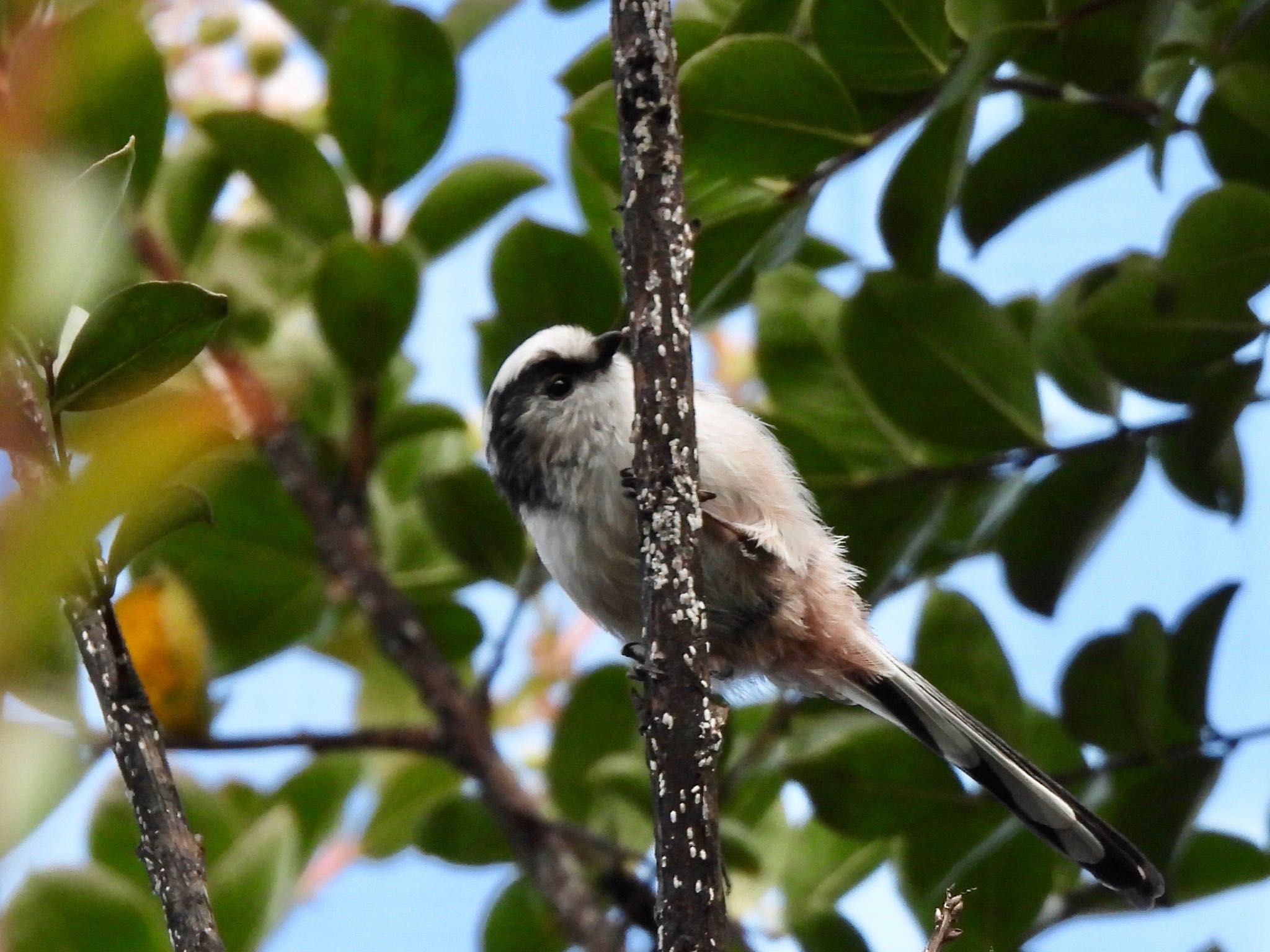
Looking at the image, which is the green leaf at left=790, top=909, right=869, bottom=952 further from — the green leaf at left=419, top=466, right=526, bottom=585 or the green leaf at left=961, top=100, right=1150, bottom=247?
the green leaf at left=961, top=100, right=1150, bottom=247

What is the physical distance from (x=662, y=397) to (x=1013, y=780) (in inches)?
34.9

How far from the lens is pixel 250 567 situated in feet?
6.04

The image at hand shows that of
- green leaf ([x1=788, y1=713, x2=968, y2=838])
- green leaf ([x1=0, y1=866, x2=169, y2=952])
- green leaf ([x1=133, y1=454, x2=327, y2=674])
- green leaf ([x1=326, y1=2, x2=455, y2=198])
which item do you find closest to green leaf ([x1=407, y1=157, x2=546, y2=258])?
green leaf ([x1=326, y1=2, x2=455, y2=198])

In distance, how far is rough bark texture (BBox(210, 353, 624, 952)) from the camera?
1.55m

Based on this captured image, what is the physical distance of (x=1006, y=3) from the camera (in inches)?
52.4

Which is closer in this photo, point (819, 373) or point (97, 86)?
point (97, 86)

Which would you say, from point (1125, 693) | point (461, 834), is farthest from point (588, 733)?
point (1125, 693)

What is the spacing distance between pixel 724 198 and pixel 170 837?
3.05 ft

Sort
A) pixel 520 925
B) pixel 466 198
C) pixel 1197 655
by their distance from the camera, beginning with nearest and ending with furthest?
1. pixel 1197 655
2. pixel 520 925
3. pixel 466 198

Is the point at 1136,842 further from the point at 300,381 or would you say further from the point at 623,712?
the point at 300,381

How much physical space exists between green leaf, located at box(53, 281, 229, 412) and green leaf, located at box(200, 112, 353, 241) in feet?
3.20

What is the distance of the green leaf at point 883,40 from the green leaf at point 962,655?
55cm

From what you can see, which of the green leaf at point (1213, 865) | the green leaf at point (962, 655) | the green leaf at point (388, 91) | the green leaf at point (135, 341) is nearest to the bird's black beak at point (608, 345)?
the green leaf at point (388, 91)

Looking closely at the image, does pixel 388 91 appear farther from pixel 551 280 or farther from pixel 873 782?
pixel 873 782
